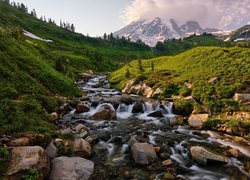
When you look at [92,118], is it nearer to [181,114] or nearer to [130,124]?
[130,124]

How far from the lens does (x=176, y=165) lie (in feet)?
55.7

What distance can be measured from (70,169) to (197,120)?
17796 millimetres

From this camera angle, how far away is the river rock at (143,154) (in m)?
16.9

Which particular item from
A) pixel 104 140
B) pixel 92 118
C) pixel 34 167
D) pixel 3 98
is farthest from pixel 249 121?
pixel 3 98

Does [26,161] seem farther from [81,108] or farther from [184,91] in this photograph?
[184,91]

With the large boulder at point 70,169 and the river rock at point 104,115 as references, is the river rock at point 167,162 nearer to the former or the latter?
the large boulder at point 70,169

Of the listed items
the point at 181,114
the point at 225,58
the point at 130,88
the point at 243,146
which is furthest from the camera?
the point at 130,88

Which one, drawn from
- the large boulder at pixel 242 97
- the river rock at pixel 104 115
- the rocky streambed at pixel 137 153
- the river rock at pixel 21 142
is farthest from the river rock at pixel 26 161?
the large boulder at pixel 242 97

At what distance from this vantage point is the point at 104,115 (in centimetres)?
2873

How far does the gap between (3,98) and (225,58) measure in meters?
39.7

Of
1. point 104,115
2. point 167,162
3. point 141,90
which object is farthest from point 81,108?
point 141,90

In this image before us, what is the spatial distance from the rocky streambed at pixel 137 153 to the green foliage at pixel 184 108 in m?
4.37

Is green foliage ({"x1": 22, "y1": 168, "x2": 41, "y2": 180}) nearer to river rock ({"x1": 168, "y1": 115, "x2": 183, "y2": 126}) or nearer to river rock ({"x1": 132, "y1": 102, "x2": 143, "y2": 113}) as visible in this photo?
river rock ({"x1": 168, "y1": 115, "x2": 183, "y2": 126})

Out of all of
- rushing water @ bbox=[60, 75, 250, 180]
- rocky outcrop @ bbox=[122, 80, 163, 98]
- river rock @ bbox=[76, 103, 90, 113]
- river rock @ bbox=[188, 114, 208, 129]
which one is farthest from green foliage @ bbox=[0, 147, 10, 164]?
rocky outcrop @ bbox=[122, 80, 163, 98]
